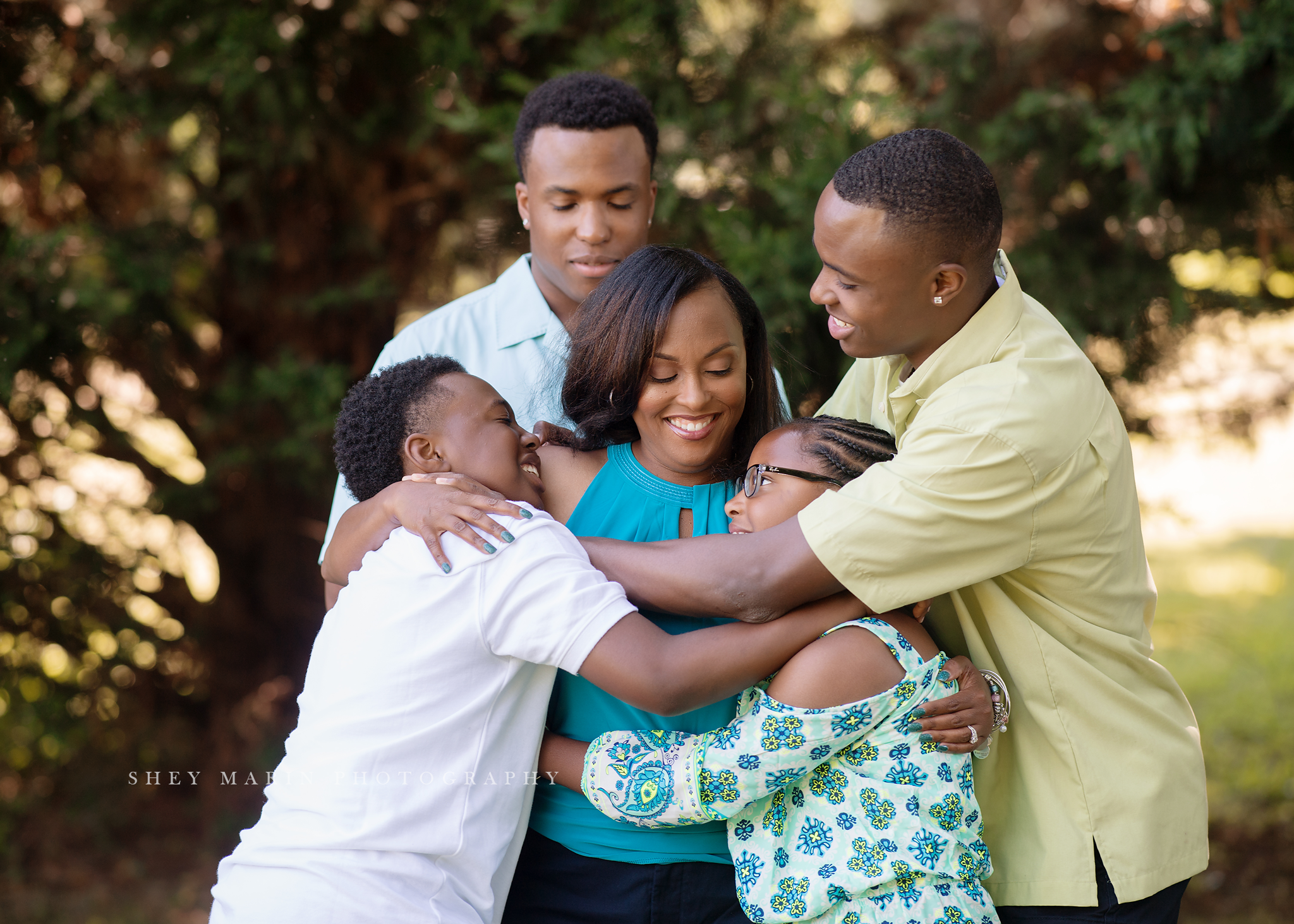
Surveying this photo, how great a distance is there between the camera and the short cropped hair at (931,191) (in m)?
2.04

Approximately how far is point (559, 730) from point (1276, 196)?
3479 mm

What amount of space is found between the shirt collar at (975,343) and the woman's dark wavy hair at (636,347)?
361mm

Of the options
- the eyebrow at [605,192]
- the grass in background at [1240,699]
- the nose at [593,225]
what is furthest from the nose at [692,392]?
the grass in background at [1240,699]

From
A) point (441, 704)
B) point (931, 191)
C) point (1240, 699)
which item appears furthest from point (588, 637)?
point (1240, 699)

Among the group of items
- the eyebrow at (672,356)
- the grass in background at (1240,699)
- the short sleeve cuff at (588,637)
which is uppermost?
the eyebrow at (672,356)

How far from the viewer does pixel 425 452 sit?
7.27 ft

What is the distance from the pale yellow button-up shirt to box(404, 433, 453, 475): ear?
781 millimetres

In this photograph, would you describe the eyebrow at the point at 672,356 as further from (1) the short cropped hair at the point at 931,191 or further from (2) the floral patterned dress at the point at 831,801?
(2) the floral patterned dress at the point at 831,801

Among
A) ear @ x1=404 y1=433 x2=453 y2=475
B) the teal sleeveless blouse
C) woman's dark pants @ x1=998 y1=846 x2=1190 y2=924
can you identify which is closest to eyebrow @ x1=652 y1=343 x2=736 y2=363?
the teal sleeveless blouse

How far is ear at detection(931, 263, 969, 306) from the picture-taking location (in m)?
2.09

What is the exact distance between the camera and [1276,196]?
157 inches

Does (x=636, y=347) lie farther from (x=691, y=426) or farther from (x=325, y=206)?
(x=325, y=206)

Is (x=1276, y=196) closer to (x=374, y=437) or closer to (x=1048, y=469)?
(x=1048, y=469)

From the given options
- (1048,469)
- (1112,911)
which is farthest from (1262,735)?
(1048,469)
